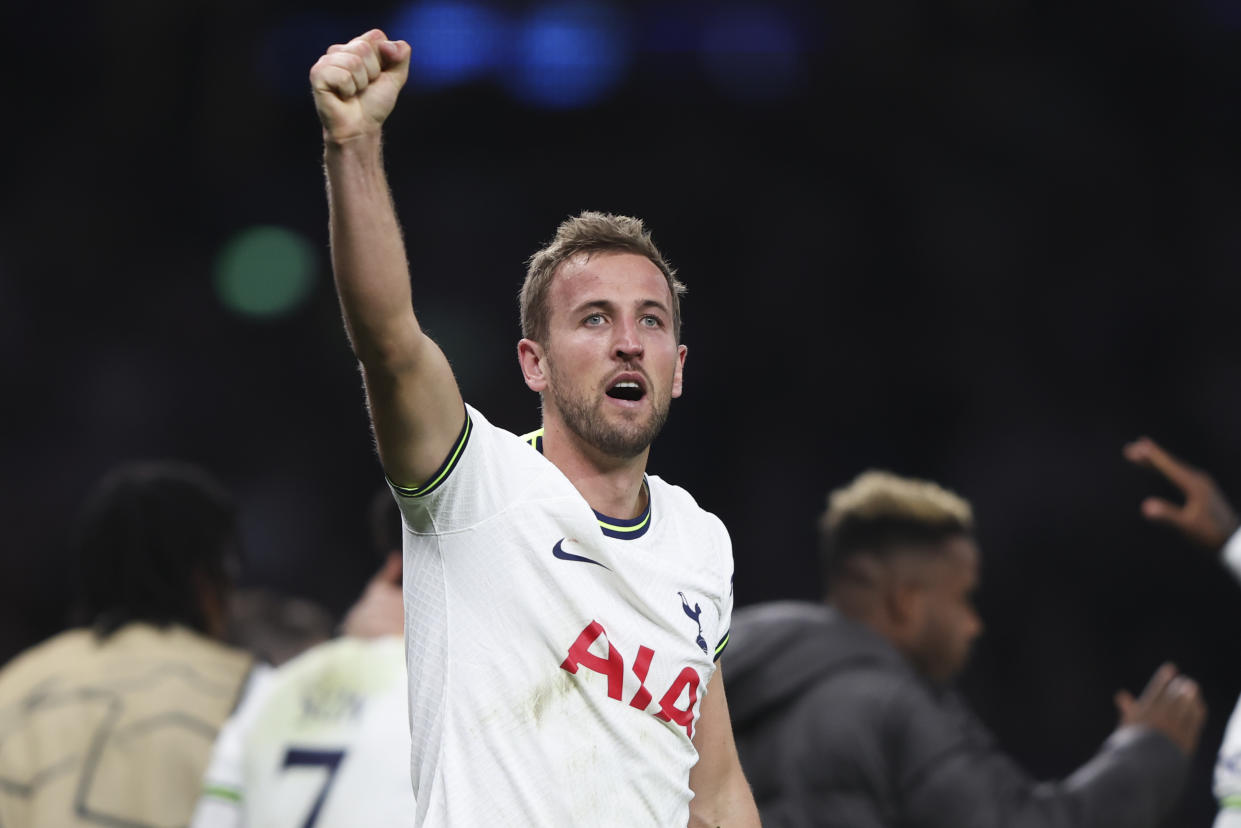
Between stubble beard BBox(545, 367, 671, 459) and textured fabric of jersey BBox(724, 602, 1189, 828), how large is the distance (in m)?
1.83

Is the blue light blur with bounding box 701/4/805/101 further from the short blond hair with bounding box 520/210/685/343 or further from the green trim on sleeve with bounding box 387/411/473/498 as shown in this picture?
the green trim on sleeve with bounding box 387/411/473/498

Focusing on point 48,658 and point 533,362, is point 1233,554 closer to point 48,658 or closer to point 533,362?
point 533,362

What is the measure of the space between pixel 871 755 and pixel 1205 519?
3.74 feet

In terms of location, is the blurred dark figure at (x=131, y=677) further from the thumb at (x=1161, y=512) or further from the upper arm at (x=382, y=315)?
the thumb at (x=1161, y=512)

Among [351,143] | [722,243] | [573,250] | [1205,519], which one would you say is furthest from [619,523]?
[722,243]

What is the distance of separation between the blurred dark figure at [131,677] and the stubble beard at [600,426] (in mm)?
2188

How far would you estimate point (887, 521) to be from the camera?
15.4ft

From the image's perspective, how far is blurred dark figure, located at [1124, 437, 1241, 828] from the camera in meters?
3.81

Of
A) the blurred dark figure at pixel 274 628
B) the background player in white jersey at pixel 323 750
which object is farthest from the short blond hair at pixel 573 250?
the blurred dark figure at pixel 274 628

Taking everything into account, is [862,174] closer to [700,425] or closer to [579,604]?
[700,425]

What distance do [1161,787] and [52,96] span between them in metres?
11.0

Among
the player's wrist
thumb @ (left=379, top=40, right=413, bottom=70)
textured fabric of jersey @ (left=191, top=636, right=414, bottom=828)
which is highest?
thumb @ (left=379, top=40, right=413, bottom=70)

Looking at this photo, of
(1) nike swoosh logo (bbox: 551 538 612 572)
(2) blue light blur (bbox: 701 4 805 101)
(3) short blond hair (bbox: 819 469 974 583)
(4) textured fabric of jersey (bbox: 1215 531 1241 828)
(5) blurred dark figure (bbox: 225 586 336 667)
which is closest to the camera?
(1) nike swoosh logo (bbox: 551 538 612 572)

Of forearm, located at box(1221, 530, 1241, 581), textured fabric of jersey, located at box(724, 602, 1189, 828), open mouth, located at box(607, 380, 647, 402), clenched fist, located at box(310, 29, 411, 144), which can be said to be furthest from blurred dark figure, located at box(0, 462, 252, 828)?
forearm, located at box(1221, 530, 1241, 581)
